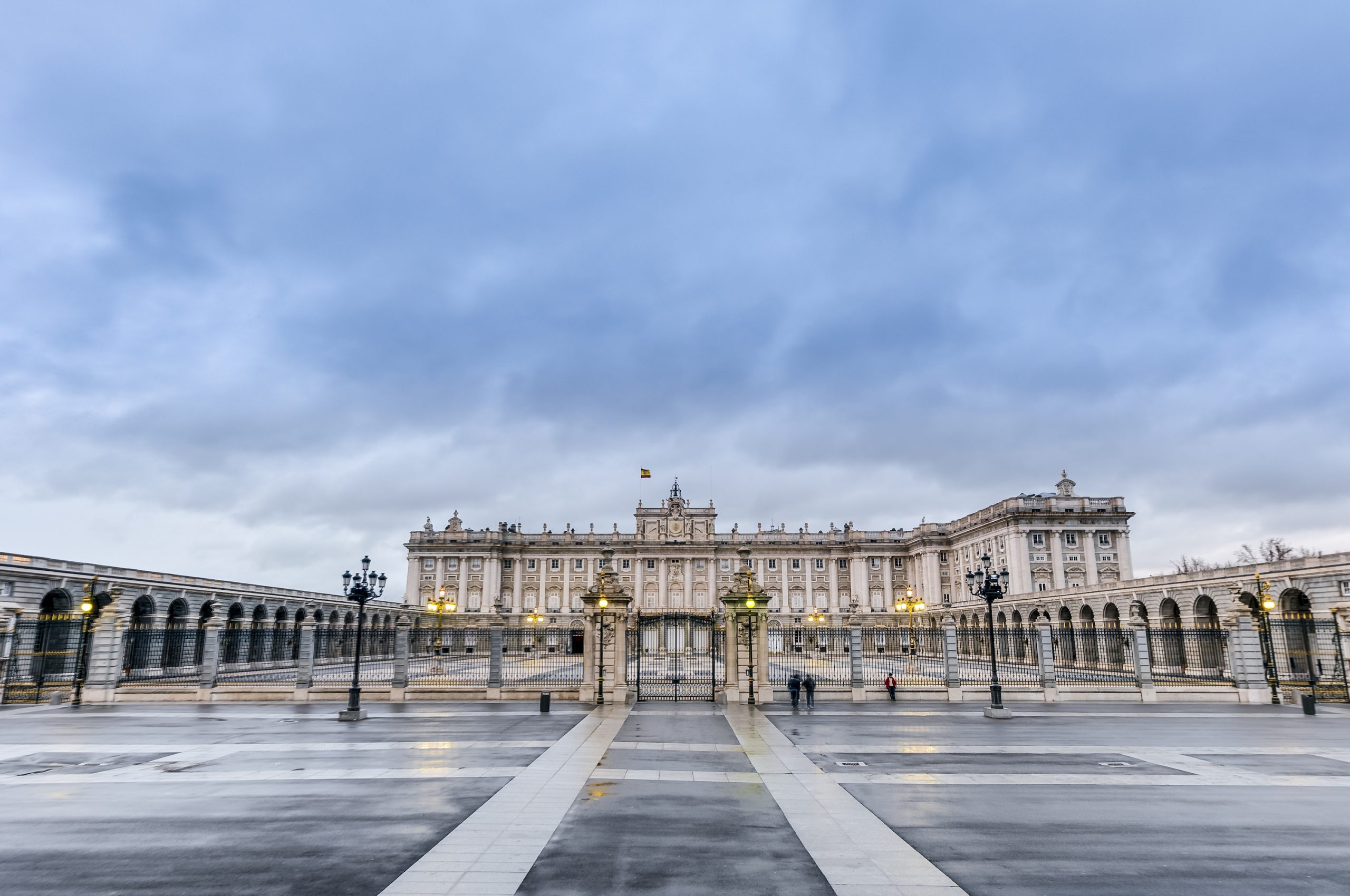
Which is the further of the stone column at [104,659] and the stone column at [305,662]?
the stone column at [104,659]

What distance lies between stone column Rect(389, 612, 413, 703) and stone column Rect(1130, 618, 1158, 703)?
28824mm

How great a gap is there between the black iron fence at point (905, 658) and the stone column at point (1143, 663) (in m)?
7.35

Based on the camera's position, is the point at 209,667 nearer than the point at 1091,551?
Yes

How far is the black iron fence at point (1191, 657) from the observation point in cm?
3362

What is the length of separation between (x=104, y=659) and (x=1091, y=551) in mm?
83933

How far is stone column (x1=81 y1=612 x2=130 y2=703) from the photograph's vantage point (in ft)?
103

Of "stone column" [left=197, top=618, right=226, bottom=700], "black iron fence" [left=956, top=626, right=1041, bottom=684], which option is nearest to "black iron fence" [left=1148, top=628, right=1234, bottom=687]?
"black iron fence" [left=956, top=626, right=1041, bottom=684]

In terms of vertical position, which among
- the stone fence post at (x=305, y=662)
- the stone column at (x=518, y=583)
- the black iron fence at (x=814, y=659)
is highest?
the stone column at (x=518, y=583)

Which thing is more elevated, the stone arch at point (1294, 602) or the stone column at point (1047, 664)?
the stone arch at point (1294, 602)

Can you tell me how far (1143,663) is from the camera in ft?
101

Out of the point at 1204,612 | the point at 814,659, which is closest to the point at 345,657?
the point at 814,659

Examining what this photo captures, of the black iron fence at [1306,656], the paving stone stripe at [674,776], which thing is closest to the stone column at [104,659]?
the paving stone stripe at [674,776]

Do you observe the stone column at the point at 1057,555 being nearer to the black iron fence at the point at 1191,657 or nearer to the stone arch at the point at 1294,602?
the black iron fence at the point at 1191,657

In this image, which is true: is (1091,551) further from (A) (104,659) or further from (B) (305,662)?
(A) (104,659)
